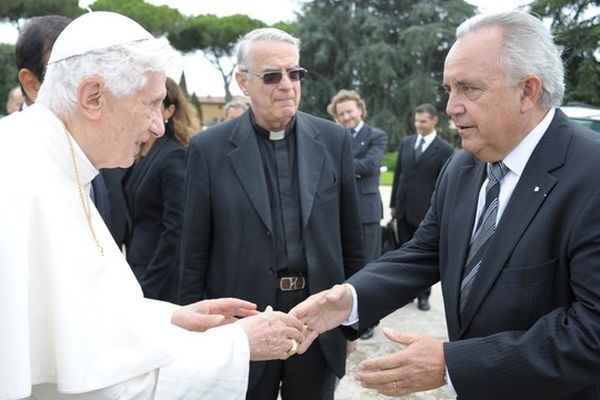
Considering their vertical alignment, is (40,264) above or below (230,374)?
above

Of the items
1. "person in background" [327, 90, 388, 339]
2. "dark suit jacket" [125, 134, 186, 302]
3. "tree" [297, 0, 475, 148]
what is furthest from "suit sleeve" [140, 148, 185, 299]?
"tree" [297, 0, 475, 148]

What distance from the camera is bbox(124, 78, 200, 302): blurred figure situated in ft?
12.4

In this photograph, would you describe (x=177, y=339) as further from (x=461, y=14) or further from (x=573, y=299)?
(x=461, y=14)

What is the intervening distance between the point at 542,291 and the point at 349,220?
1.45 metres

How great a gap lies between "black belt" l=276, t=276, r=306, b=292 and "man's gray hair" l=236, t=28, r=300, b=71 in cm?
113

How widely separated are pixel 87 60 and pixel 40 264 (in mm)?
625

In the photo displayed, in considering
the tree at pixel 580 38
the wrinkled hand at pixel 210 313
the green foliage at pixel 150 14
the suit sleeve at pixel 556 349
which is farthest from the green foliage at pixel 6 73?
the suit sleeve at pixel 556 349

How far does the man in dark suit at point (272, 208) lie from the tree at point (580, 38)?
18.0 metres

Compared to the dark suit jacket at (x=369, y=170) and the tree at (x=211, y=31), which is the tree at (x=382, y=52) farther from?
the dark suit jacket at (x=369, y=170)

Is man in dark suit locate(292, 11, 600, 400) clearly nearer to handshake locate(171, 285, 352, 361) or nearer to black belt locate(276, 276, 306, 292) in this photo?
handshake locate(171, 285, 352, 361)

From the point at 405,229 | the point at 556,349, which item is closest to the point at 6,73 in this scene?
the point at 405,229

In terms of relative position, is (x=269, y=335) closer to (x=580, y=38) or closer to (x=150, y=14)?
(x=580, y=38)

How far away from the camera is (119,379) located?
5.56 ft

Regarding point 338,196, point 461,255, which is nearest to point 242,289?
point 338,196
